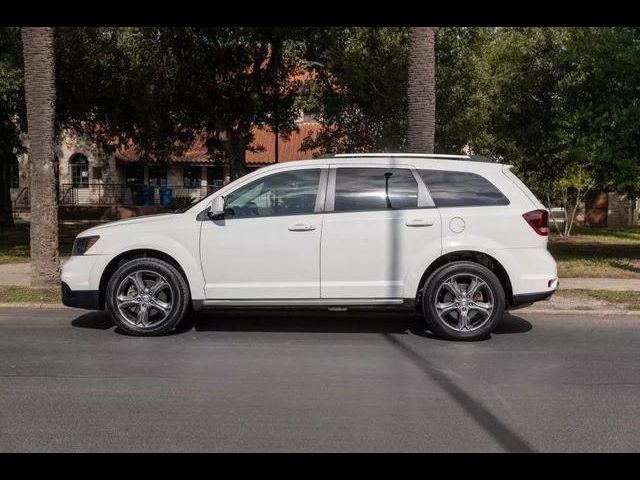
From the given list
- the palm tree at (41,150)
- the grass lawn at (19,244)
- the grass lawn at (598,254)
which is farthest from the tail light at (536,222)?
the grass lawn at (19,244)

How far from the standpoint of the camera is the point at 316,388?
5598 mm

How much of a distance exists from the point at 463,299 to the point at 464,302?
1.3 inches

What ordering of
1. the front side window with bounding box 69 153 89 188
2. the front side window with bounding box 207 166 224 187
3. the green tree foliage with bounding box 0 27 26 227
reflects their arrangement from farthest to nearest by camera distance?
the front side window with bounding box 207 166 224 187 < the front side window with bounding box 69 153 89 188 < the green tree foliage with bounding box 0 27 26 227

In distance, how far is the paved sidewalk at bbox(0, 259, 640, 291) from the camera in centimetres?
1079

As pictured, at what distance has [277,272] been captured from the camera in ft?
23.9

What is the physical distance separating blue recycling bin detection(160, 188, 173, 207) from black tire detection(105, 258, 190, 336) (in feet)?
94.4

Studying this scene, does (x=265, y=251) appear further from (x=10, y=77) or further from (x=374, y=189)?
(x=10, y=77)

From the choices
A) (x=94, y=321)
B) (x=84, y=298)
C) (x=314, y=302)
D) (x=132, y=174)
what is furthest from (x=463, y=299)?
(x=132, y=174)

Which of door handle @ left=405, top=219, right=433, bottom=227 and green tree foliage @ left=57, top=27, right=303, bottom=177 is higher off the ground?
green tree foliage @ left=57, top=27, right=303, bottom=177

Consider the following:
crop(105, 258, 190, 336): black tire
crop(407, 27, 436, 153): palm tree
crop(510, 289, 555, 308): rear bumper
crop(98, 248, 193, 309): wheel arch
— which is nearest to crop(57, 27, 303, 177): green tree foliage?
crop(407, 27, 436, 153): palm tree

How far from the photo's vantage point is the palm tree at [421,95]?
35.4 feet

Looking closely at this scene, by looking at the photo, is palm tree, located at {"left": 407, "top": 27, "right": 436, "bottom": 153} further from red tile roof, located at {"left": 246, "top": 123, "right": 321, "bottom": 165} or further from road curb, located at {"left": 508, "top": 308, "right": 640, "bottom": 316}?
red tile roof, located at {"left": 246, "top": 123, "right": 321, "bottom": 165}
